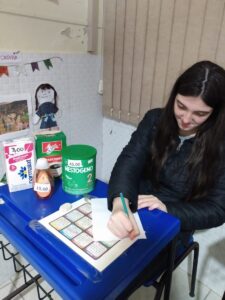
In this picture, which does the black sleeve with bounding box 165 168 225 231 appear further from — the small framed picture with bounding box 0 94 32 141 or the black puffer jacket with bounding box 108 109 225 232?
the small framed picture with bounding box 0 94 32 141

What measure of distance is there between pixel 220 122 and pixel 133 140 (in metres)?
0.35

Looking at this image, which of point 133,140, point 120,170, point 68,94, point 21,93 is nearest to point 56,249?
point 120,170

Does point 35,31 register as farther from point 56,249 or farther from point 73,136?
point 56,249

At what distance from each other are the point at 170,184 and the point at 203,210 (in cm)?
21

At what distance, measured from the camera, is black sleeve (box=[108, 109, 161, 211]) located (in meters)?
0.85

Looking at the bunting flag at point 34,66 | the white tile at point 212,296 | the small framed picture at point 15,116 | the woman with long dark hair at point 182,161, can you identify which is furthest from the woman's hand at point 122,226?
the white tile at point 212,296

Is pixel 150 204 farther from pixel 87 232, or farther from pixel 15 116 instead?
pixel 15 116

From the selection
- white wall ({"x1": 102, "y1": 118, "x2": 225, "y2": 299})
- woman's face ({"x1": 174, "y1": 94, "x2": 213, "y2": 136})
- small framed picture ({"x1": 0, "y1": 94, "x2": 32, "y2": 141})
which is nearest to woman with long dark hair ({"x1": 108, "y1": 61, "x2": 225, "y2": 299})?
woman's face ({"x1": 174, "y1": 94, "x2": 213, "y2": 136})

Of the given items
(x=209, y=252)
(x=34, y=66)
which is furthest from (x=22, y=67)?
(x=209, y=252)

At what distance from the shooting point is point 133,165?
3.30 feet

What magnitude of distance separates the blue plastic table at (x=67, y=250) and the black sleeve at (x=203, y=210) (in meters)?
0.10

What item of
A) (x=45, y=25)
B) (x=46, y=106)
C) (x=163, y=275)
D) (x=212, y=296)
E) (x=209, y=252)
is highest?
(x=45, y=25)

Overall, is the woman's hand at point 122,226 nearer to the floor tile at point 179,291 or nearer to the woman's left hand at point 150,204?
the woman's left hand at point 150,204

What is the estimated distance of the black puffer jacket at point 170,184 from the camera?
85cm
